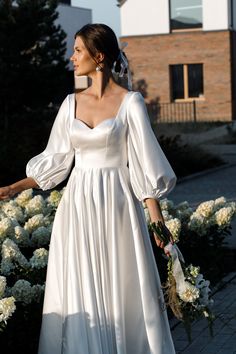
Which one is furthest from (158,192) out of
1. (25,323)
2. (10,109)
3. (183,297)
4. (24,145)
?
(10,109)

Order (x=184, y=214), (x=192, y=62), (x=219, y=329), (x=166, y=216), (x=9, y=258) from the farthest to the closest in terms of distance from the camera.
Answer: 1. (x=192, y=62)
2. (x=184, y=214)
3. (x=166, y=216)
4. (x=219, y=329)
5. (x=9, y=258)

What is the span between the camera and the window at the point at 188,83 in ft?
131

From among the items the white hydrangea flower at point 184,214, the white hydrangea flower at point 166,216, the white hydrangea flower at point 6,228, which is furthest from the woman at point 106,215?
the white hydrangea flower at point 184,214

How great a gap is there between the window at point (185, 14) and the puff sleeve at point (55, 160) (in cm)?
3523

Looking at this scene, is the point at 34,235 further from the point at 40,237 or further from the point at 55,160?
the point at 55,160

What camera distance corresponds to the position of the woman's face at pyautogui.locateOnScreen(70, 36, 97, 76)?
15.5 feet

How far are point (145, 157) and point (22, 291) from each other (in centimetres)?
138

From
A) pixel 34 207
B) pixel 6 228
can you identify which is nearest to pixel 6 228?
pixel 6 228

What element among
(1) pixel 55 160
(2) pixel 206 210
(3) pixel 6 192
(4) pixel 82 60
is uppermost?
(4) pixel 82 60

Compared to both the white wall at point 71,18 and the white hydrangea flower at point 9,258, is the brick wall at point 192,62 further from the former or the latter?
the white hydrangea flower at point 9,258

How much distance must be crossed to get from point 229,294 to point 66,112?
126 inches

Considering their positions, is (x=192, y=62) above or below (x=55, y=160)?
above

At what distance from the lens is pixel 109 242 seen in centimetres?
480

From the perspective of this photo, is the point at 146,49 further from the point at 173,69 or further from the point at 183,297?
the point at 183,297
